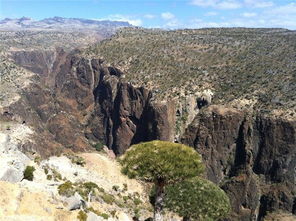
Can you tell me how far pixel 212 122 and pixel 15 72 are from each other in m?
97.2

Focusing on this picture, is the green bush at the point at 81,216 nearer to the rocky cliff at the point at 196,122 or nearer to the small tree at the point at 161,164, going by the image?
the small tree at the point at 161,164

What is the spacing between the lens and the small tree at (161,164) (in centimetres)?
3266

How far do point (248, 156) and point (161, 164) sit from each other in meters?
66.5

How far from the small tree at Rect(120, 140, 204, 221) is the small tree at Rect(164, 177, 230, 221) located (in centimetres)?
1474

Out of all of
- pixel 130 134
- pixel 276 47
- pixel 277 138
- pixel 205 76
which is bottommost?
pixel 130 134

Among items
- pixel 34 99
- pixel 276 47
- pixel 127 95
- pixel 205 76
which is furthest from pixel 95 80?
pixel 276 47

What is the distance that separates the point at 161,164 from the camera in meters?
32.5

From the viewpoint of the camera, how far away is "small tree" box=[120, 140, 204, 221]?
3266 cm

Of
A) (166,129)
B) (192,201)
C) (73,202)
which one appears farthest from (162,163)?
(166,129)

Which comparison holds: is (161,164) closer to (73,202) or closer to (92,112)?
(73,202)

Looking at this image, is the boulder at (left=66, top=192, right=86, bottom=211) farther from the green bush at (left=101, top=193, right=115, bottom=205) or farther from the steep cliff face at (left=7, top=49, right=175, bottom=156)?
the steep cliff face at (left=7, top=49, right=175, bottom=156)

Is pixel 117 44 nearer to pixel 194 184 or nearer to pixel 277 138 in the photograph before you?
pixel 277 138

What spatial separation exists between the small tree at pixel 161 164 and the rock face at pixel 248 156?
186 feet

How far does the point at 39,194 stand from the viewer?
3350 cm
